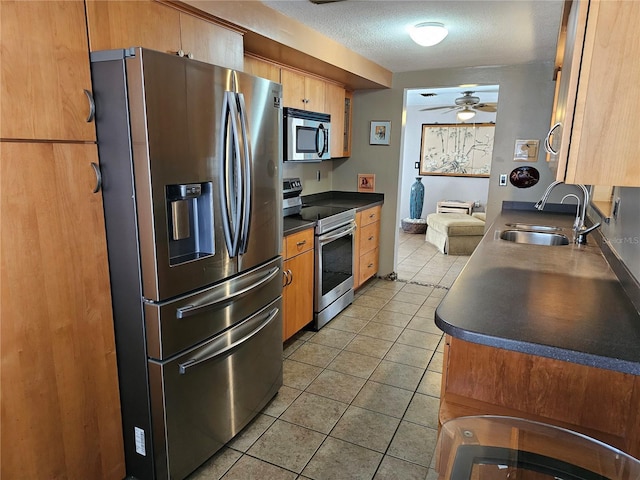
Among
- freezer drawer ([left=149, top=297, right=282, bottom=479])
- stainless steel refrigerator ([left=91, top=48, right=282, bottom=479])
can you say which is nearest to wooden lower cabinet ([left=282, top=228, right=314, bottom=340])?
freezer drawer ([left=149, top=297, right=282, bottom=479])

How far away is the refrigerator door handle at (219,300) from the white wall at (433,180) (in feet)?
18.8

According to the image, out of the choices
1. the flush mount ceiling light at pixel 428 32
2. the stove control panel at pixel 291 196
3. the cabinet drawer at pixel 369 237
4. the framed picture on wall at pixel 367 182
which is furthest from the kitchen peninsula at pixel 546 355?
the framed picture on wall at pixel 367 182

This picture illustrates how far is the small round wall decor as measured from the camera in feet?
12.4

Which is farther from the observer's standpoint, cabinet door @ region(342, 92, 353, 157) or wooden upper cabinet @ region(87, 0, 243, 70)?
cabinet door @ region(342, 92, 353, 157)

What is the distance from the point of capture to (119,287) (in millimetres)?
1645

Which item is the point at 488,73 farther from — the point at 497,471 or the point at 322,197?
the point at 497,471

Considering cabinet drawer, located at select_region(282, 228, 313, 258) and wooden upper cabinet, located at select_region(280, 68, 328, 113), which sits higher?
wooden upper cabinet, located at select_region(280, 68, 328, 113)

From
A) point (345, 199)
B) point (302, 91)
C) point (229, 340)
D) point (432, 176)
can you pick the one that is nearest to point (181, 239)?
point (229, 340)

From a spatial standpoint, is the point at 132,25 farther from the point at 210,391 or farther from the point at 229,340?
the point at 210,391

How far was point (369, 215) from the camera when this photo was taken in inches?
167

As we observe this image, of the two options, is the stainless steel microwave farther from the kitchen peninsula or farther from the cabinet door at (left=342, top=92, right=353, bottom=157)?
the kitchen peninsula

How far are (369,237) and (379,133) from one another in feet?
3.61

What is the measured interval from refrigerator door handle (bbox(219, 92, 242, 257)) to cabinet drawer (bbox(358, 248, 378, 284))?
2.44 m

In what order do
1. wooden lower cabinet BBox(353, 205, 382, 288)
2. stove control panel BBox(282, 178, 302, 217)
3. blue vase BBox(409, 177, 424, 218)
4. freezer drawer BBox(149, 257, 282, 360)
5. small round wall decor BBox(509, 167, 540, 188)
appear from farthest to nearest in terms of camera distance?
blue vase BBox(409, 177, 424, 218), wooden lower cabinet BBox(353, 205, 382, 288), small round wall decor BBox(509, 167, 540, 188), stove control panel BBox(282, 178, 302, 217), freezer drawer BBox(149, 257, 282, 360)
